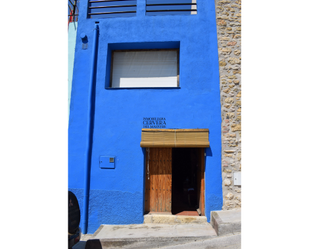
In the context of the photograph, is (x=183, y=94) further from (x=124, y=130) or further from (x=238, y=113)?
(x=124, y=130)

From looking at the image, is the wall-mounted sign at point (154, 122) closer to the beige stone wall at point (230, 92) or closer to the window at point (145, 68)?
the window at point (145, 68)

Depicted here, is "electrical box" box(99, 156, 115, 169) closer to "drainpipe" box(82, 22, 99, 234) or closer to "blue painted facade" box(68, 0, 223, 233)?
"blue painted facade" box(68, 0, 223, 233)

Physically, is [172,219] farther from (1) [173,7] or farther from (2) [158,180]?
(1) [173,7]

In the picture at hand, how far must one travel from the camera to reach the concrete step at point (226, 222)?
4012mm

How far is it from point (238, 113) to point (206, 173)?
181 centimetres

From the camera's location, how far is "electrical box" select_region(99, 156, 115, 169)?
5047mm

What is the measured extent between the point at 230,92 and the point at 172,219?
366 cm

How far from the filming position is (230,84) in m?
5.17

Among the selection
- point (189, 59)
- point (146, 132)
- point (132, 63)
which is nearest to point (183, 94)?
point (189, 59)

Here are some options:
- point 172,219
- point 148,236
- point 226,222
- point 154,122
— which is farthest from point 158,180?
point 226,222

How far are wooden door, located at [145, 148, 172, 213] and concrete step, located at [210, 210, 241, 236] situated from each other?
1.24m

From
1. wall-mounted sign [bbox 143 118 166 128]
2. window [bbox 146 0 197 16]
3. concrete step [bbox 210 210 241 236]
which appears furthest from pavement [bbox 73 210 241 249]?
window [bbox 146 0 197 16]

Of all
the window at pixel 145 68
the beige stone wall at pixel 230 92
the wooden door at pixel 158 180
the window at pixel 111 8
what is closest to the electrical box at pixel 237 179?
the beige stone wall at pixel 230 92

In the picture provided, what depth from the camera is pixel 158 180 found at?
521cm
